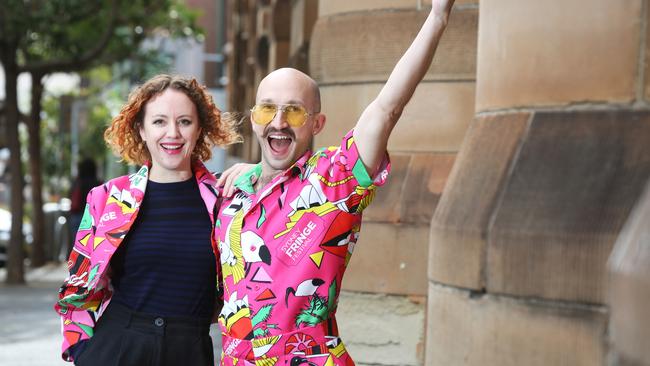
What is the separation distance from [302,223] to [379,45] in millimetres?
4048

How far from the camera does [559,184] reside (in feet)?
15.3

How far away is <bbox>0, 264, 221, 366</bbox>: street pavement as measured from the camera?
32.7ft

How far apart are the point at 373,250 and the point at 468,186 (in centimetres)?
234

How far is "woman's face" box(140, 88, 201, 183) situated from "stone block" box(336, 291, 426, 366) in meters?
3.20

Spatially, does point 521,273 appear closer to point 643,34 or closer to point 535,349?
point 535,349

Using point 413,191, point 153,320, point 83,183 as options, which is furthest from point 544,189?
point 83,183

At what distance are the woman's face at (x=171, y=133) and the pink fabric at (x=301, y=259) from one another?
0.58 m

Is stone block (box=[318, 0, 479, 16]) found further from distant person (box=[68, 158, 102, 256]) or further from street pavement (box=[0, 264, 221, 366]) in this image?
distant person (box=[68, 158, 102, 256])

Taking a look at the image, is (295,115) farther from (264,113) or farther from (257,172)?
(257,172)

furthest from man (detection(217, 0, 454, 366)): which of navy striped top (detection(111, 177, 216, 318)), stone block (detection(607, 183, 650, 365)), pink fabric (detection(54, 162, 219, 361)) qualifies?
stone block (detection(607, 183, 650, 365))

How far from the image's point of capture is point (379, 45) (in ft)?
25.1

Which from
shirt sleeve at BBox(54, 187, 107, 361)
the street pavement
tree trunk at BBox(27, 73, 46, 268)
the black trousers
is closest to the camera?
the black trousers

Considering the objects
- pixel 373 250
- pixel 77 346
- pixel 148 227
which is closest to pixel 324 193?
pixel 148 227

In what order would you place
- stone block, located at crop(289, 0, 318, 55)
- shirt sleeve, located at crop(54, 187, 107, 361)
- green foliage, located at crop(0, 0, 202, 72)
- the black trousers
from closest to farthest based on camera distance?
the black trousers < shirt sleeve, located at crop(54, 187, 107, 361) < stone block, located at crop(289, 0, 318, 55) < green foliage, located at crop(0, 0, 202, 72)
